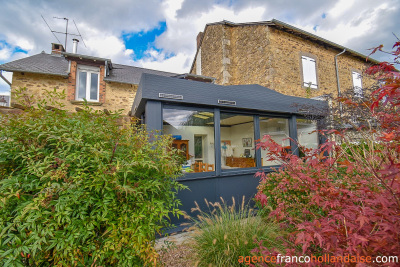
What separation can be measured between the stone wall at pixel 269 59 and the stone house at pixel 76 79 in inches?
217

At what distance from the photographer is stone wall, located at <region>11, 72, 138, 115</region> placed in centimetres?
893

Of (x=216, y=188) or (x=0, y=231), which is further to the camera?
(x=216, y=188)

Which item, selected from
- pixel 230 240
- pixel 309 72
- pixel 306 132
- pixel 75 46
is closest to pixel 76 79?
pixel 75 46

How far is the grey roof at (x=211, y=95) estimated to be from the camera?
3.72 meters

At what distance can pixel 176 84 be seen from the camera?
3988 millimetres

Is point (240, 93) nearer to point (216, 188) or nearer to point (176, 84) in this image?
point (176, 84)

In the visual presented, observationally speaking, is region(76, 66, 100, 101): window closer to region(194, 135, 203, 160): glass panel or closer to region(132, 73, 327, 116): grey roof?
region(132, 73, 327, 116): grey roof

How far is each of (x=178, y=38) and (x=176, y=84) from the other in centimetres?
1679

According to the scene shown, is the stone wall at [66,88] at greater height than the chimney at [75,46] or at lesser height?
lesser

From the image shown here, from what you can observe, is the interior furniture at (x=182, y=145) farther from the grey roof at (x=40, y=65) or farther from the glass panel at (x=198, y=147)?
the grey roof at (x=40, y=65)

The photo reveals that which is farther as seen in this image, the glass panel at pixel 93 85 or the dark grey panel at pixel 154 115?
the glass panel at pixel 93 85

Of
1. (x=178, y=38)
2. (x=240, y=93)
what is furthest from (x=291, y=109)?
(x=178, y=38)

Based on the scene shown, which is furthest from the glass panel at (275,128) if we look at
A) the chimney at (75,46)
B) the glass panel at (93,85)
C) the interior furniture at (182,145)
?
the chimney at (75,46)

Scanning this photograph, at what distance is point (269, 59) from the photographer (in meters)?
8.92
